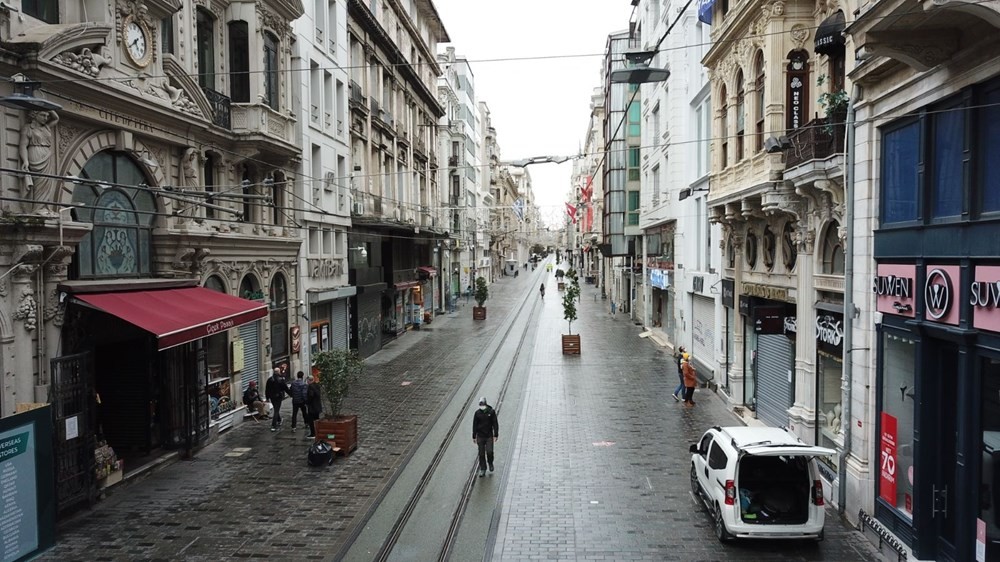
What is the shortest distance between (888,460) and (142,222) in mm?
15567

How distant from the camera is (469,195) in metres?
70.7

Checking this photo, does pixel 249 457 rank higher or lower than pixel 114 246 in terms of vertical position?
lower

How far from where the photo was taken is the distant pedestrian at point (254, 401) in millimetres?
19078

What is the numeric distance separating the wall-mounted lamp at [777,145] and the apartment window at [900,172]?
348 cm

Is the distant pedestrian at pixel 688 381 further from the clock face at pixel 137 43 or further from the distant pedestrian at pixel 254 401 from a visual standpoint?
the clock face at pixel 137 43

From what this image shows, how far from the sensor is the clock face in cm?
1413

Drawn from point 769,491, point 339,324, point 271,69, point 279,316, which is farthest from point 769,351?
→ point 339,324

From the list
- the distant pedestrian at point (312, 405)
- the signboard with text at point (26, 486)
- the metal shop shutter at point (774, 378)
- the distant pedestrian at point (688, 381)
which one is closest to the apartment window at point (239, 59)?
the distant pedestrian at point (312, 405)

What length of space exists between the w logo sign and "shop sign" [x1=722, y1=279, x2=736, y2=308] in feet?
34.1

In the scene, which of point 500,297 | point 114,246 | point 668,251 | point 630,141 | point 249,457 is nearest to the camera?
point 114,246

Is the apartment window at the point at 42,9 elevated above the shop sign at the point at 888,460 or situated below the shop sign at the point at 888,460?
above

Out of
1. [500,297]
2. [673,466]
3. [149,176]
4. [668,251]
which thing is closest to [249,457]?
[149,176]

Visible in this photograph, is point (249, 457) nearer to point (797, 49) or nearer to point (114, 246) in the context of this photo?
point (114, 246)

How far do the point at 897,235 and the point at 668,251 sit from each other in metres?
23.3
